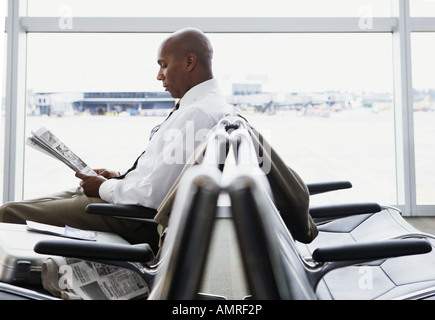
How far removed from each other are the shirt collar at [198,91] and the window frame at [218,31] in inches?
74.0

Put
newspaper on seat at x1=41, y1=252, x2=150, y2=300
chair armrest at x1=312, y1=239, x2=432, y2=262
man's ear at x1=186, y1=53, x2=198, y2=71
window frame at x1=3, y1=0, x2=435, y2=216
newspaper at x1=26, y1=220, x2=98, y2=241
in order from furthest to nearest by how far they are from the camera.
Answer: window frame at x1=3, y1=0, x2=435, y2=216, man's ear at x1=186, y1=53, x2=198, y2=71, newspaper at x1=26, y1=220, x2=98, y2=241, newspaper on seat at x1=41, y1=252, x2=150, y2=300, chair armrest at x1=312, y1=239, x2=432, y2=262

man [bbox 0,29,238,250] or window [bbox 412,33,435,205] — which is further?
window [bbox 412,33,435,205]

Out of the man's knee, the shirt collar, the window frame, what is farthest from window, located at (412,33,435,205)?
the man's knee

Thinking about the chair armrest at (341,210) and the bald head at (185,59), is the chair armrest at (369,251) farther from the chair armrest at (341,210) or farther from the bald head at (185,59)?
the bald head at (185,59)

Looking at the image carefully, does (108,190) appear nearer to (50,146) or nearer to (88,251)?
(50,146)

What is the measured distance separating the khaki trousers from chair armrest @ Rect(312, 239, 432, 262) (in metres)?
0.84

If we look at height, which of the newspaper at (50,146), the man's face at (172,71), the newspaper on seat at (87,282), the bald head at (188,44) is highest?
the bald head at (188,44)

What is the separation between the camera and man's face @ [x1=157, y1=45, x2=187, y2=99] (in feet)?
5.89

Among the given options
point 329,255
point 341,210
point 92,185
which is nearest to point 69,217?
point 92,185

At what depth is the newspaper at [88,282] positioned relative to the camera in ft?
3.36

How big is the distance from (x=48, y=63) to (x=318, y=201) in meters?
2.57
